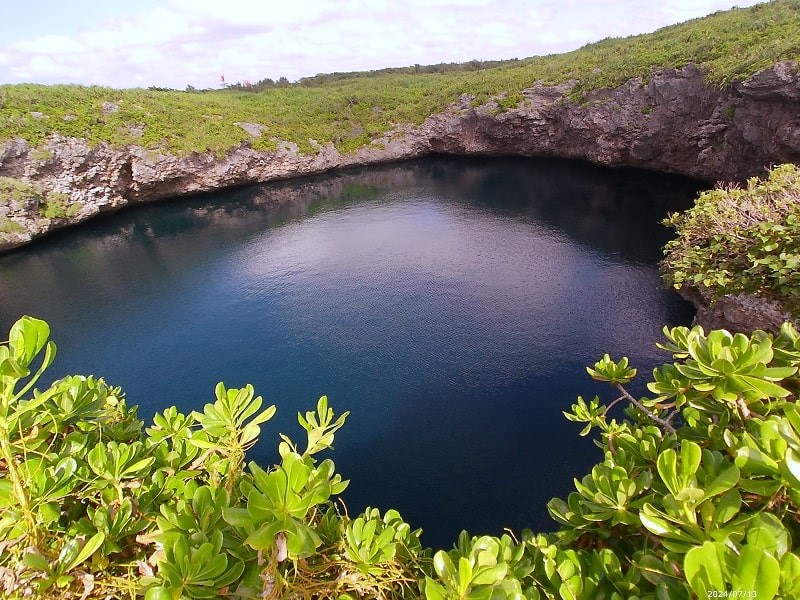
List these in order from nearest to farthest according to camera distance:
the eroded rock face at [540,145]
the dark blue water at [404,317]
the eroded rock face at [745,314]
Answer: the eroded rock face at [745,314], the dark blue water at [404,317], the eroded rock face at [540,145]

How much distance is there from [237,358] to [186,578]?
13.9 meters

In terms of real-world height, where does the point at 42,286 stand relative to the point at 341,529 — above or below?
below

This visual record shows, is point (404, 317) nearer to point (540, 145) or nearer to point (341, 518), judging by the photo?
point (341, 518)

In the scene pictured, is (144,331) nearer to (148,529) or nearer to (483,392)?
(483,392)

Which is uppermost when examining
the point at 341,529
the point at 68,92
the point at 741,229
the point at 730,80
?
the point at 68,92

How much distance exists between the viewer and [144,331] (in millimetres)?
17016

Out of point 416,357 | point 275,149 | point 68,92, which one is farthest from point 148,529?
point 68,92

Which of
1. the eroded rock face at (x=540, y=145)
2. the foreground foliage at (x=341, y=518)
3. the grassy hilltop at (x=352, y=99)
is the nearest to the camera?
the foreground foliage at (x=341, y=518)

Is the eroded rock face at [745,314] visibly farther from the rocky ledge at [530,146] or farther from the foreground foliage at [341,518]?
the rocky ledge at [530,146]

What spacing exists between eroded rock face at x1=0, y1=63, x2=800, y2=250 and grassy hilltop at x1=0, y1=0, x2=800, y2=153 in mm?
1108

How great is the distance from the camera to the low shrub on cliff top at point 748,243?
8984 millimetres

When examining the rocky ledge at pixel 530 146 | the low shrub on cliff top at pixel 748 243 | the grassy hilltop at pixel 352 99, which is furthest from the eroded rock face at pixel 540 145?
the low shrub on cliff top at pixel 748 243

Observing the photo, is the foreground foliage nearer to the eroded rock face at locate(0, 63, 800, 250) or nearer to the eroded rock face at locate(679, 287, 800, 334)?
the eroded rock face at locate(679, 287, 800, 334)

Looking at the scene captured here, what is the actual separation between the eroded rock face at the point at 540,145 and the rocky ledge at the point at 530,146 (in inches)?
2.7
